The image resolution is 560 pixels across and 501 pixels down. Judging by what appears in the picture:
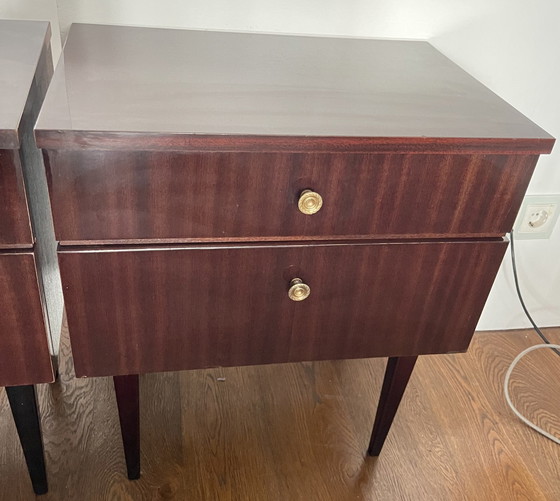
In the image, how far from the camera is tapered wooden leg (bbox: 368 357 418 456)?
0.92 m

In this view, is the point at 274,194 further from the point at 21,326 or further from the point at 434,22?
the point at 434,22

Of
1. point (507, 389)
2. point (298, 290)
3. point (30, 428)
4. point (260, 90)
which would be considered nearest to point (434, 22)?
point (260, 90)

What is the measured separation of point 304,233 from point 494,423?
677mm

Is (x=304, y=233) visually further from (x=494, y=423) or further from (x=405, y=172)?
(x=494, y=423)

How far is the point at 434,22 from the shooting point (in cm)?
99

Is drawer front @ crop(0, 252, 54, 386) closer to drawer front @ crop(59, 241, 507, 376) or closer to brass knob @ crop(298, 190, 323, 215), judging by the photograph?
drawer front @ crop(59, 241, 507, 376)

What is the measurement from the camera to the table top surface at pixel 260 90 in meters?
0.62

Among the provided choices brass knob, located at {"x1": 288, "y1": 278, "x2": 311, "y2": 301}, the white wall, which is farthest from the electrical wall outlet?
brass knob, located at {"x1": 288, "y1": 278, "x2": 311, "y2": 301}

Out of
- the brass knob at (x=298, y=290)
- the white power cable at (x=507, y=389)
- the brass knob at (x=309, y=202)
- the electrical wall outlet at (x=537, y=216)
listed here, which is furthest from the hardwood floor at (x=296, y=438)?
the brass knob at (x=309, y=202)

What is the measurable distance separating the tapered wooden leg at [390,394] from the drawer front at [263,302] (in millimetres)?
97

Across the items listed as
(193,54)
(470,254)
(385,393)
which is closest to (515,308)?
(385,393)

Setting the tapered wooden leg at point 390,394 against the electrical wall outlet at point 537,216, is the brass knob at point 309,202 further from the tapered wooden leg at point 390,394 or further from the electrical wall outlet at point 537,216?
the electrical wall outlet at point 537,216

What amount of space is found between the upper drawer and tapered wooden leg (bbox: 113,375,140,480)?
258 millimetres

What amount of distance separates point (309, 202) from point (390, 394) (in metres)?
0.43
